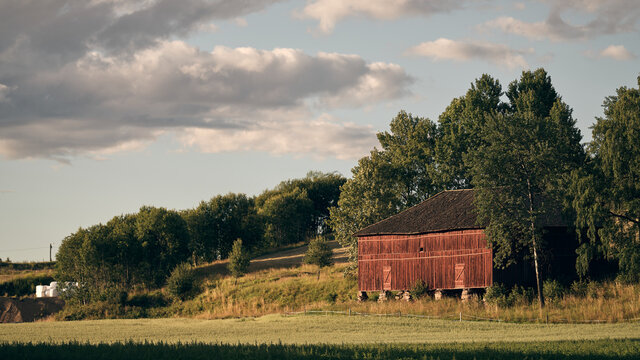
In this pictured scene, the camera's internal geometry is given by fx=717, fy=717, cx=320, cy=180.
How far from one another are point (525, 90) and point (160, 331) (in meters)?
53.3

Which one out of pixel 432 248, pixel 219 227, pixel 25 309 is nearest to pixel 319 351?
pixel 432 248

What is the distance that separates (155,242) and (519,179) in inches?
2104

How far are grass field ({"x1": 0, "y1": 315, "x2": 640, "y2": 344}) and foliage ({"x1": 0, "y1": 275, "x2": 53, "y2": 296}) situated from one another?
47.6m

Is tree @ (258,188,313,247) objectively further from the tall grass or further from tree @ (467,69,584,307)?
tree @ (467,69,584,307)

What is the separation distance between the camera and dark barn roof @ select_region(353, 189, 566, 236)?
57.5 m

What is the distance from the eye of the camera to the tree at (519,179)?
5253 cm

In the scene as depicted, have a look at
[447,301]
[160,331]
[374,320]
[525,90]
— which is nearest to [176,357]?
[160,331]

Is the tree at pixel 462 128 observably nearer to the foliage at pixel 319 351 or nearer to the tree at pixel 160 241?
the tree at pixel 160 241

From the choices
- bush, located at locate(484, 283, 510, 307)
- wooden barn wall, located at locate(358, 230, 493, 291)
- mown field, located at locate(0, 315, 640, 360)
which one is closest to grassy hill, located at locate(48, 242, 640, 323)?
bush, located at locate(484, 283, 510, 307)

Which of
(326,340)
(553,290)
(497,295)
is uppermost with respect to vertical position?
(553,290)

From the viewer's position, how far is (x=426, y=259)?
196 feet

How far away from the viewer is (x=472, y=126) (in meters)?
79.4

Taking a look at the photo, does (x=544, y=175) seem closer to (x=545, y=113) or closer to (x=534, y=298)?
(x=534, y=298)

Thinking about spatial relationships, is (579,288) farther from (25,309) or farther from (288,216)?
(288,216)
